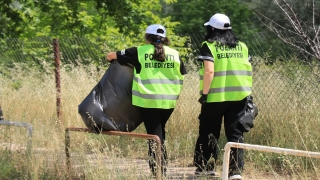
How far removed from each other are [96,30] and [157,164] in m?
15.2

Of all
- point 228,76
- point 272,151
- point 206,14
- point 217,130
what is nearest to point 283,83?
point 217,130

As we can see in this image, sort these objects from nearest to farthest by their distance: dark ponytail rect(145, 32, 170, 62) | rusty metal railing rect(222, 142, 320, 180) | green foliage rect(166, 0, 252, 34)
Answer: rusty metal railing rect(222, 142, 320, 180), dark ponytail rect(145, 32, 170, 62), green foliage rect(166, 0, 252, 34)

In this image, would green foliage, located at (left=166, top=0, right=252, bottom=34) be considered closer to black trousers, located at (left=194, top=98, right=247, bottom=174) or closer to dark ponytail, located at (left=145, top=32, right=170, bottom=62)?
black trousers, located at (left=194, top=98, right=247, bottom=174)

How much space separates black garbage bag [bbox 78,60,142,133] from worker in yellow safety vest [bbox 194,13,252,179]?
28.7 inches

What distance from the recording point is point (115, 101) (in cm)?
659

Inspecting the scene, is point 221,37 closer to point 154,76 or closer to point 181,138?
point 154,76

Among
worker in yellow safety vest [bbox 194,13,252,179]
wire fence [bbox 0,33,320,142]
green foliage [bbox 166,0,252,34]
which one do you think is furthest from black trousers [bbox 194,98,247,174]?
green foliage [bbox 166,0,252,34]

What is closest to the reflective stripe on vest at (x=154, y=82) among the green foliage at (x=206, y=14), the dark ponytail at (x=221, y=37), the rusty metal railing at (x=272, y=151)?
the dark ponytail at (x=221, y=37)

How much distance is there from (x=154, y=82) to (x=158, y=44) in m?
0.38

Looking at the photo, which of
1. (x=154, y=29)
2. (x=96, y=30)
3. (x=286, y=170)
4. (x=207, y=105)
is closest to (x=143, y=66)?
(x=154, y=29)

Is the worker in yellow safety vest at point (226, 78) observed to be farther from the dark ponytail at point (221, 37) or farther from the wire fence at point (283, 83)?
the wire fence at point (283, 83)

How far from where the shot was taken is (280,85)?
820 cm

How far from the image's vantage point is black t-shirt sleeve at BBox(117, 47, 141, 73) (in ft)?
21.1

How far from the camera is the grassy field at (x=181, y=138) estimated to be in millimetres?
6652
